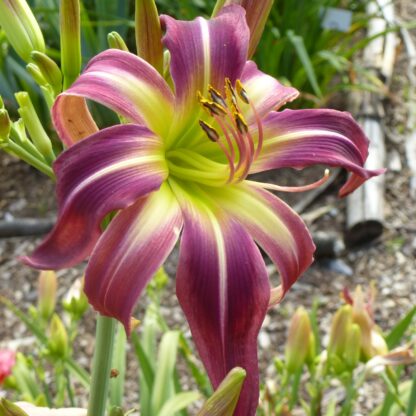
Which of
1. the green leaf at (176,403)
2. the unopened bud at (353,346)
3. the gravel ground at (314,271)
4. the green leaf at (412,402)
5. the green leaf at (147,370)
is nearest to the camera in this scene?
the green leaf at (412,402)

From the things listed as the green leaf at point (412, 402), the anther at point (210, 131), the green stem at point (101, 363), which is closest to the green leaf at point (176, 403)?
the green leaf at point (412, 402)

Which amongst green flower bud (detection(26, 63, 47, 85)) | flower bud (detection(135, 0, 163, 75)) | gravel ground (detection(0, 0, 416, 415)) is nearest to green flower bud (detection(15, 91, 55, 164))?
green flower bud (detection(26, 63, 47, 85))

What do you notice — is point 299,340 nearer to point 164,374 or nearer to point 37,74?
point 164,374

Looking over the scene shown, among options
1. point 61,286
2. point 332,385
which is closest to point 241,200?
point 332,385

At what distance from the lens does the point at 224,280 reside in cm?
57

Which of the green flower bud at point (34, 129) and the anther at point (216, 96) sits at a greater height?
the anther at point (216, 96)

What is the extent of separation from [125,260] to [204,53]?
223 millimetres

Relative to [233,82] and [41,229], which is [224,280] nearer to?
[233,82]

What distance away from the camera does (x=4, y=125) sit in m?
0.64

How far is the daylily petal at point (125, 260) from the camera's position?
0.52 metres

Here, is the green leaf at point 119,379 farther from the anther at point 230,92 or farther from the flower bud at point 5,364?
the anther at point 230,92

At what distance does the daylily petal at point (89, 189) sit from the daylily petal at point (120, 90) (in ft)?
0.10

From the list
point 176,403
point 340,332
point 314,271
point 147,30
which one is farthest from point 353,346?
point 314,271

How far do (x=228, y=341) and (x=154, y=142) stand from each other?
7.4 inches
